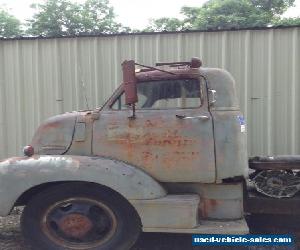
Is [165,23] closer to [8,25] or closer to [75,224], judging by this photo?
[8,25]

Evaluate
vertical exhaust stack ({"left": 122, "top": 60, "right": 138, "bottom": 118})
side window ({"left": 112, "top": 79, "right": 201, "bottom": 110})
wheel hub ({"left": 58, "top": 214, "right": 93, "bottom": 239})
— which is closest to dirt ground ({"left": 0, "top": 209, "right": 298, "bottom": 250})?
wheel hub ({"left": 58, "top": 214, "right": 93, "bottom": 239})

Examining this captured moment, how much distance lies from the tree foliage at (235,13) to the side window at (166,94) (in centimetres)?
1943

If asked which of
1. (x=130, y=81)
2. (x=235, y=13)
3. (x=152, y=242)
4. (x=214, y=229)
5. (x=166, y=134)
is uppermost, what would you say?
(x=235, y=13)

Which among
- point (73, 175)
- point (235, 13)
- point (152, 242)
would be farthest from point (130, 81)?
point (235, 13)

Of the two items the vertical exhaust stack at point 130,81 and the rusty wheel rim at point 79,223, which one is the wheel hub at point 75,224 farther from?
the vertical exhaust stack at point 130,81

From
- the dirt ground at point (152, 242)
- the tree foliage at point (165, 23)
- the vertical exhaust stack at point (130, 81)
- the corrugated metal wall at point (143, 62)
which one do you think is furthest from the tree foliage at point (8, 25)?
the vertical exhaust stack at point (130, 81)

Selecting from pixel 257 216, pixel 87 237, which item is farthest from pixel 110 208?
pixel 257 216

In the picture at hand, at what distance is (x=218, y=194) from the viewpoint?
4.60 m

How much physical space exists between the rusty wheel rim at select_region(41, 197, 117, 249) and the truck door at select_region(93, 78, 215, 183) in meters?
0.56

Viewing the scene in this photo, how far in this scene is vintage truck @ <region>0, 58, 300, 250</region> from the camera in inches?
173

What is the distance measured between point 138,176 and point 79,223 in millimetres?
764

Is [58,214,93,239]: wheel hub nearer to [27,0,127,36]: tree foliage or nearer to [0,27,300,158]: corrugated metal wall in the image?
[0,27,300,158]: corrugated metal wall

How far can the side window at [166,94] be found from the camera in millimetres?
4711

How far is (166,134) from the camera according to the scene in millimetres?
4555
